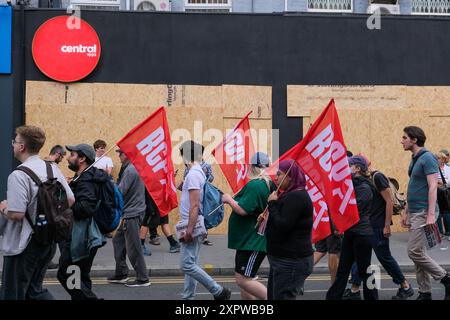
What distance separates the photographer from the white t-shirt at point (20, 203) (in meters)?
5.88

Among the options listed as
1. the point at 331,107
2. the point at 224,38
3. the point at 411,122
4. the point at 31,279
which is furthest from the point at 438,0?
the point at 31,279

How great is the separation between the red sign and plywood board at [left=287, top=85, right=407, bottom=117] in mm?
4357

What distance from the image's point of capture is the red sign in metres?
14.7

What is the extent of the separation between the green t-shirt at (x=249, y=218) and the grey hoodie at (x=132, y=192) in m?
2.81

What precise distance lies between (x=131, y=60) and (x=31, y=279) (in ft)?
30.9

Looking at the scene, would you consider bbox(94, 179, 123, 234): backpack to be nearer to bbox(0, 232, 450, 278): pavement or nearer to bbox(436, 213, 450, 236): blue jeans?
bbox(0, 232, 450, 278): pavement

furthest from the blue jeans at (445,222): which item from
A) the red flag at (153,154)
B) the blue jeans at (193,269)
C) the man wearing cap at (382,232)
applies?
the blue jeans at (193,269)

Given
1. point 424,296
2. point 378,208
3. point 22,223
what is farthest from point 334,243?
point 22,223

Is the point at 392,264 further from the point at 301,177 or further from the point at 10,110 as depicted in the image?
the point at 10,110

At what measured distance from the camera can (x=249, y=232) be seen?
730 centimetres

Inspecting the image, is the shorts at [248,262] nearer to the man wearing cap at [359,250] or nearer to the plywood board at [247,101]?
the man wearing cap at [359,250]

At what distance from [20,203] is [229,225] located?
2.39 meters

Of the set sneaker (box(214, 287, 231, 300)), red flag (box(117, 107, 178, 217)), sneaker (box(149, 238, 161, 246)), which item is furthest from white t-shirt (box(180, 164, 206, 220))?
sneaker (box(149, 238, 161, 246))

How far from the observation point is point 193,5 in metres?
16.2
